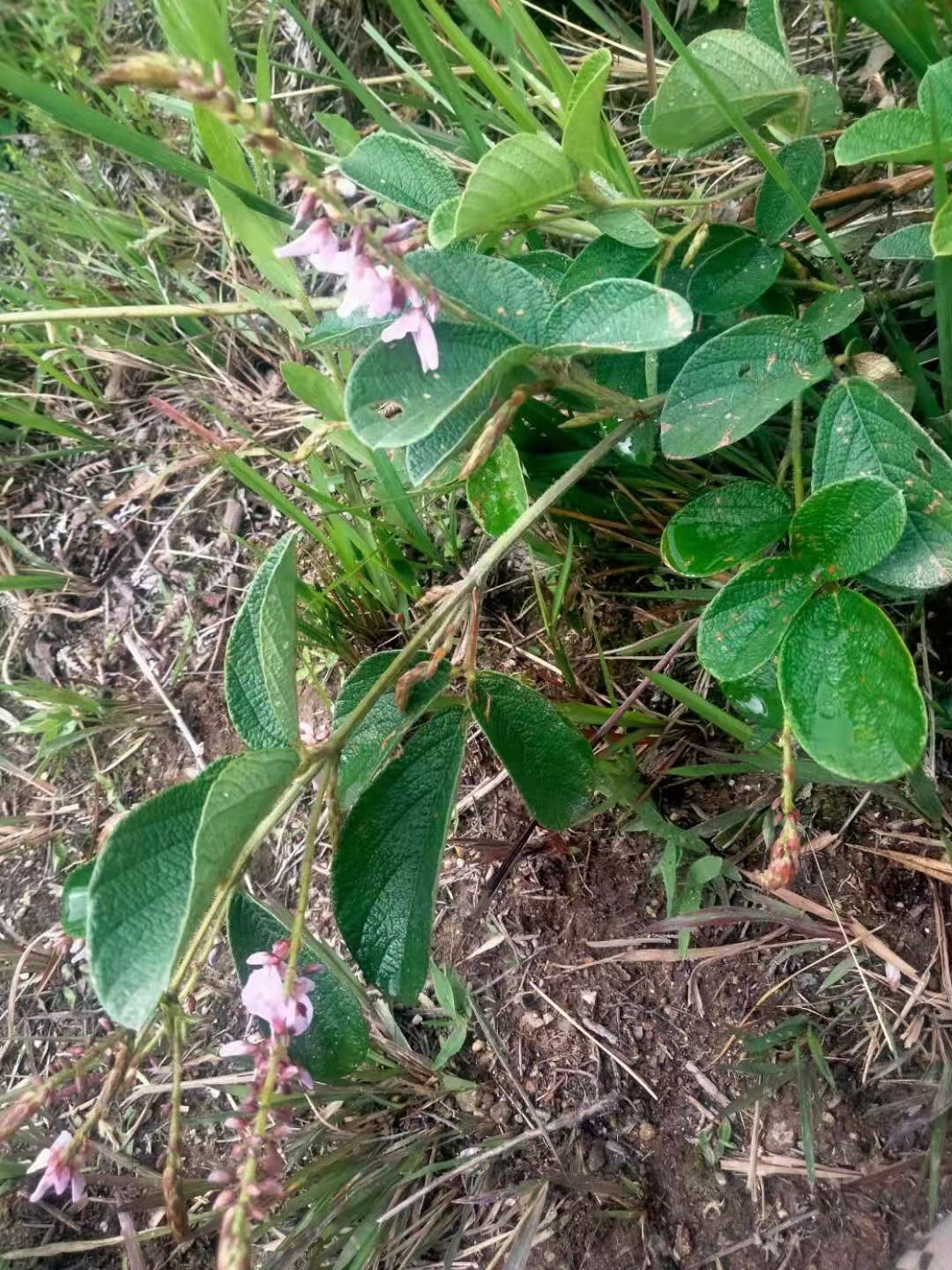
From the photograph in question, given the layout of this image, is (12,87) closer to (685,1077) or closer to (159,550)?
(159,550)

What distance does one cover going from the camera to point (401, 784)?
892mm

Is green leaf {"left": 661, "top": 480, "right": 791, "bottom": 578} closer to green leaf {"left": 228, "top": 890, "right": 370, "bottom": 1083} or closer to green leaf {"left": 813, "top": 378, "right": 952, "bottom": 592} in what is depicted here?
green leaf {"left": 813, "top": 378, "right": 952, "bottom": 592}

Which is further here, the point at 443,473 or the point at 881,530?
the point at 443,473

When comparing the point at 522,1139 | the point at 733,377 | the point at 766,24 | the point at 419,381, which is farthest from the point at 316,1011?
the point at 766,24

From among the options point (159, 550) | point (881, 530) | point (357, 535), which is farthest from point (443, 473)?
point (159, 550)

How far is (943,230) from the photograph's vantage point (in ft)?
2.34

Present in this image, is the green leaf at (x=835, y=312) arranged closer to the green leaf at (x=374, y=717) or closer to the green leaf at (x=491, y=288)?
the green leaf at (x=491, y=288)

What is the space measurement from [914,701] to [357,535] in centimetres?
73

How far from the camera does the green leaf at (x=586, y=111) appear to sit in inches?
27.3

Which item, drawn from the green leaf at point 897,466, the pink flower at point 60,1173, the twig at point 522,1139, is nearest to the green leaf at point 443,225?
the green leaf at point 897,466

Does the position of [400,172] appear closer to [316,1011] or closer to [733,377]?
[733,377]

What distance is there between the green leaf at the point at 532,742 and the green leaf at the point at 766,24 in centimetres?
67

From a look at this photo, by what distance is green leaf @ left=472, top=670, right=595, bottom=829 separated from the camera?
938 mm

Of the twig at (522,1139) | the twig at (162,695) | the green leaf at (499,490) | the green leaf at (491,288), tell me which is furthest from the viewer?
the twig at (162,695)
